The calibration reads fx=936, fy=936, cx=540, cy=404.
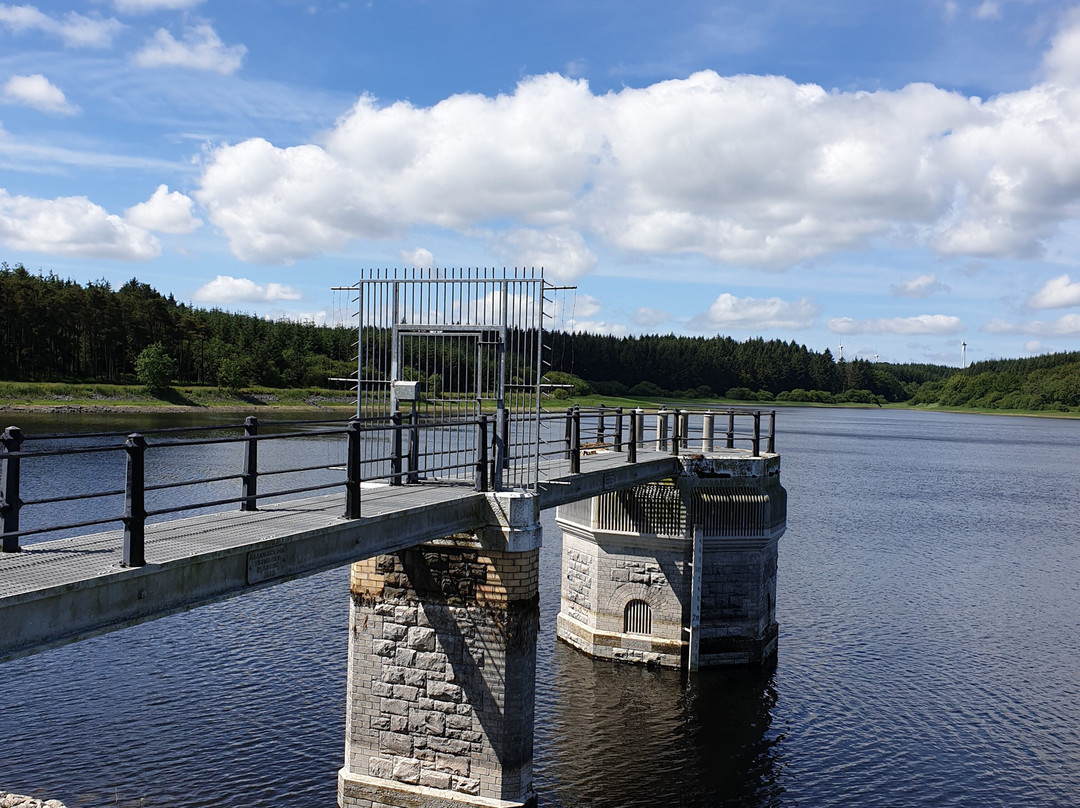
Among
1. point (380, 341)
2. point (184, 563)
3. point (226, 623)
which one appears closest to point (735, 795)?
point (380, 341)

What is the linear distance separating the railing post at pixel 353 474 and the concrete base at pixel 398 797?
4.33 metres

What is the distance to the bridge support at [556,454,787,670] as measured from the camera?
1942 centimetres

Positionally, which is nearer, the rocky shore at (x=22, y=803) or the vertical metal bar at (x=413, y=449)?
the rocky shore at (x=22, y=803)

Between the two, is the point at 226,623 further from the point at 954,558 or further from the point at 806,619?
the point at 954,558

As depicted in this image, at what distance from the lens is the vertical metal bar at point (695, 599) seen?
62.7 feet

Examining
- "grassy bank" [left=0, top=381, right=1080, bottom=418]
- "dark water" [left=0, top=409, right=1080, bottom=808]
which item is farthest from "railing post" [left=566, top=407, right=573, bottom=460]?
"grassy bank" [left=0, top=381, right=1080, bottom=418]

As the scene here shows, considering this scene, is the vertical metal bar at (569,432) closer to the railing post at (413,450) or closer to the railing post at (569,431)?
the railing post at (569,431)

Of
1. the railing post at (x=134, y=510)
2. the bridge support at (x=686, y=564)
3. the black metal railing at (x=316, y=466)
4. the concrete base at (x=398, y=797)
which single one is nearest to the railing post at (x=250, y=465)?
the black metal railing at (x=316, y=466)

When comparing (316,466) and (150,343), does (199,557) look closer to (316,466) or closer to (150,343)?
(316,466)

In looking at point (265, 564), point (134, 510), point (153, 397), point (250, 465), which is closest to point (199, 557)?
point (134, 510)

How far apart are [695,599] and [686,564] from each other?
74 cm

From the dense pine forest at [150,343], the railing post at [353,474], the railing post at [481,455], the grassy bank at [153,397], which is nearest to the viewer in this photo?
the railing post at [353,474]

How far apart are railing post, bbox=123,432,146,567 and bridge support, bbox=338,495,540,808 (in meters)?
5.15

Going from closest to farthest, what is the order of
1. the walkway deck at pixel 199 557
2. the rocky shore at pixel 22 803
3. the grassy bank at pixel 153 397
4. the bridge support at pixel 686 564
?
the walkway deck at pixel 199 557 → the rocky shore at pixel 22 803 → the bridge support at pixel 686 564 → the grassy bank at pixel 153 397
